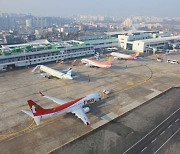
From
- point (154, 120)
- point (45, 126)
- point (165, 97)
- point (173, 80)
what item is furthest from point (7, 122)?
point (173, 80)

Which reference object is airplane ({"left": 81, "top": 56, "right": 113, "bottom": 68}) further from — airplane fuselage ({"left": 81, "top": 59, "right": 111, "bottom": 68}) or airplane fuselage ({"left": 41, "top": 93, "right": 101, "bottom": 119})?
airplane fuselage ({"left": 41, "top": 93, "right": 101, "bottom": 119})

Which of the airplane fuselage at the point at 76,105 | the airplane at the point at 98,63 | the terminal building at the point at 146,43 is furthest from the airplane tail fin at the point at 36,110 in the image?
the terminal building at the point at 146,43

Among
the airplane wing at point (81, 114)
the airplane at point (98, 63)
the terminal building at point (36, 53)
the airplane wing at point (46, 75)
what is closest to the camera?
the airplane wing at point (81, 114)

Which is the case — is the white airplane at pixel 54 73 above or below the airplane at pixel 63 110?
above

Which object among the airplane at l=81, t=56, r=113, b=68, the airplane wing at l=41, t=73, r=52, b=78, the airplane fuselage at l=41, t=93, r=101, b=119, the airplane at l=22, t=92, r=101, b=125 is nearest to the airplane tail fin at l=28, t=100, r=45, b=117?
the airplane at l=22, t=92, r=101, b=125

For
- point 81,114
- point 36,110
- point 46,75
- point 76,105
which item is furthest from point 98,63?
point 36,110

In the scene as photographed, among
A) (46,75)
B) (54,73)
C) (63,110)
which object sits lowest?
(63,110)

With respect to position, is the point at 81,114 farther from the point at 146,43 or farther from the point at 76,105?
the point at 146,43

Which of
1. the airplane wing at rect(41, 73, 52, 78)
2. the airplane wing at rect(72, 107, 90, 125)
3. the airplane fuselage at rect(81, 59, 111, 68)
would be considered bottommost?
the airplane wing at rect(72, 107, 90, 125)

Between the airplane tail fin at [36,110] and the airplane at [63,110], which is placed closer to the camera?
the airplane tail fin at [36,110]

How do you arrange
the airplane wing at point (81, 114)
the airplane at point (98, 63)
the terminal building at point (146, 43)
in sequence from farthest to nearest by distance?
the terminal building at point (146, 43)
the airplane at point (98, 63)
the airplane wing at point (81, 114)

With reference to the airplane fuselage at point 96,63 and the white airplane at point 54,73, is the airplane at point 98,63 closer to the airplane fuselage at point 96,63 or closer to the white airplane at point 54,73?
the airplane fuselage at point 96,63

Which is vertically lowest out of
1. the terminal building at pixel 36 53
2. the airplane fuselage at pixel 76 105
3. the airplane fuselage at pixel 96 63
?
the airplane fuselage at pixel 76 105
